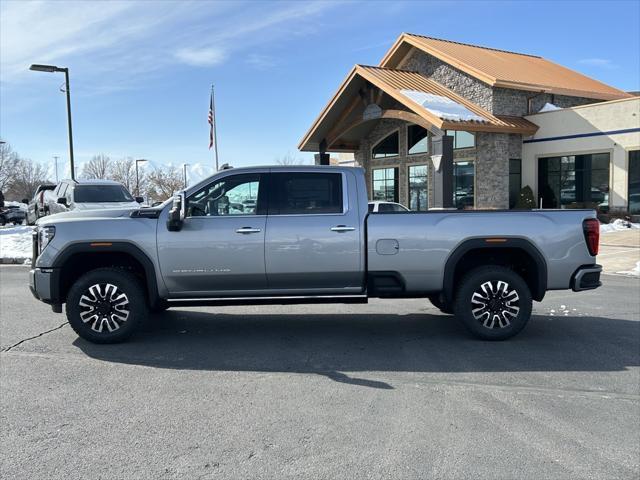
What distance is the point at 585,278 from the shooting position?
6.11 metres

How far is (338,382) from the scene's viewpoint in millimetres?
4891

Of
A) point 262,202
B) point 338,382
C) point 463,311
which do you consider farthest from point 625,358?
point 262,202

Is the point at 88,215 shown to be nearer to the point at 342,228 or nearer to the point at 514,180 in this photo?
the point at 342,228

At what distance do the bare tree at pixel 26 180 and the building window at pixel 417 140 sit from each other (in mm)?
49811

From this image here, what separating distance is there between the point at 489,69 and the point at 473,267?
20.6 m

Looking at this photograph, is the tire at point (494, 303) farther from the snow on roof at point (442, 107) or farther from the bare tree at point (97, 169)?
the bare tree at point (97, 169)

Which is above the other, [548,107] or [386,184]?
[548,107]

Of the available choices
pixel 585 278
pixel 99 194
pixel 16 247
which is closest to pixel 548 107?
pixel 99 194

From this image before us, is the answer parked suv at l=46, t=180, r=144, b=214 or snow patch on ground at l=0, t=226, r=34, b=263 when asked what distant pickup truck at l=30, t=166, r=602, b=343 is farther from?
parked suv at l=46, t=180, r=144, b=214

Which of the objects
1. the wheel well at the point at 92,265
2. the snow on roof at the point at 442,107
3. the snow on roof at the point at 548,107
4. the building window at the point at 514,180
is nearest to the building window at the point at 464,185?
the building window at the point at 514,180

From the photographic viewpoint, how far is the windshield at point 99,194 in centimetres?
1703

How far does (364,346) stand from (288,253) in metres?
1.33

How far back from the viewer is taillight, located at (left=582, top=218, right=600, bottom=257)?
609 cm

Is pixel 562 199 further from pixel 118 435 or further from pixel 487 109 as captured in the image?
pixel 118 435
